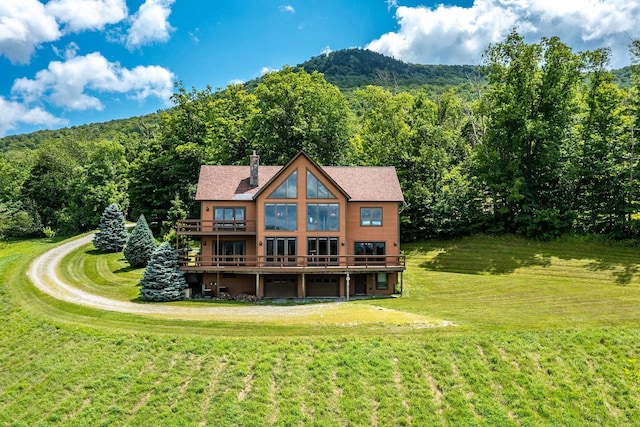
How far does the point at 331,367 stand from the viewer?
1678 cm

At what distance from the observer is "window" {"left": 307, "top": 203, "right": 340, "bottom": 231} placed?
28312 mm

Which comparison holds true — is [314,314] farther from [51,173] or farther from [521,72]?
[51,173]

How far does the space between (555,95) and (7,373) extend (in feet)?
123

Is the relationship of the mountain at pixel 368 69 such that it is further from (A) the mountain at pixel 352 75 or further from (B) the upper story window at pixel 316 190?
(B) the upper story window at pixel 316 190

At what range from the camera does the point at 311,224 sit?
28375 millimetres

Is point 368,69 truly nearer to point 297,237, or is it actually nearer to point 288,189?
point 288,189

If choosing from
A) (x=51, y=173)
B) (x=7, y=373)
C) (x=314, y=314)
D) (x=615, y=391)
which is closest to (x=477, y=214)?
(x=314, y=314)

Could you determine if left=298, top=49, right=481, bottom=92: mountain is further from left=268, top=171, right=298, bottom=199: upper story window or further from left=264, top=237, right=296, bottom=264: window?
left=264, top=237, right=296, bottom=264: window

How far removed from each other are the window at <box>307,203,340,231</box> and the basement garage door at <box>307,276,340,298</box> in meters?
3.12

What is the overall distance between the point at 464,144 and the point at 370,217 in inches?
850

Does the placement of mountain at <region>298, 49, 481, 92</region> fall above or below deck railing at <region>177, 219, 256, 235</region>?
above

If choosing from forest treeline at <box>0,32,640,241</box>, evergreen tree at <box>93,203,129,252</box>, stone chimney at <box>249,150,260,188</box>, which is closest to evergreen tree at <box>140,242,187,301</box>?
stone chimney at <box>249,150,260,188</box>

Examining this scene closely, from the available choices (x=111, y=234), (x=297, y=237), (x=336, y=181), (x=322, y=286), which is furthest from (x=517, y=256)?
(x=111, y=234)

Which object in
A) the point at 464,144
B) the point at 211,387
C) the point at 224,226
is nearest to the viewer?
the point at 211,387
